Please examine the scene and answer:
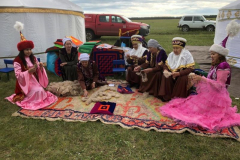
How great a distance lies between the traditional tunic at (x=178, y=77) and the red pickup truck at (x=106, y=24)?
9480 millimetres

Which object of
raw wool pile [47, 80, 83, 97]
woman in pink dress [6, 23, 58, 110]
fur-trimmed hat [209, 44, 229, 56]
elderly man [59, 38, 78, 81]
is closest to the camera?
fur-trimmed hat [209, 44, 229, 56]

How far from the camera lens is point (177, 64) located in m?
3.64

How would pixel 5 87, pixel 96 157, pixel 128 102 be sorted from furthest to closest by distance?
pixel 5 87 < pixel 128 102 < pixel 96 157

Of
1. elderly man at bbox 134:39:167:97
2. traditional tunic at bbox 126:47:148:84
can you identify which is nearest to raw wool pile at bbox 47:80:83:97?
traditional tunic at bbox 126:47:148:84

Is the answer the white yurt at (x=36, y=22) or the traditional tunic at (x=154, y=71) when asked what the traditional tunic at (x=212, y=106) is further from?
the white yurt at (x=36, y=22)

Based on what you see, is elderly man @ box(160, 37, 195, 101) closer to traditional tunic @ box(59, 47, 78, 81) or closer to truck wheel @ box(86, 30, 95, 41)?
traditional tunic @ box(59, 47, 78, 81)

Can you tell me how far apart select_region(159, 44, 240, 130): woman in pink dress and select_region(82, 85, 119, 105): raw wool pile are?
1358 millimetres

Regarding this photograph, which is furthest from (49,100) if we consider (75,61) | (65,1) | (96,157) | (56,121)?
(65,1)

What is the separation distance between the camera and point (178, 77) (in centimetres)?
369

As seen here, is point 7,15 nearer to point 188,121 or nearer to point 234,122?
point 188,121

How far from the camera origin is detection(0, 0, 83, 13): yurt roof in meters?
6.14

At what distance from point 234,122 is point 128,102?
6.10 feet

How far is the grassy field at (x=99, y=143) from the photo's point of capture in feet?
7.86

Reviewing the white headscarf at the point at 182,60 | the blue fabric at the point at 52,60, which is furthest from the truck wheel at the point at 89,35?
the white headscarf at the point at 182,60
